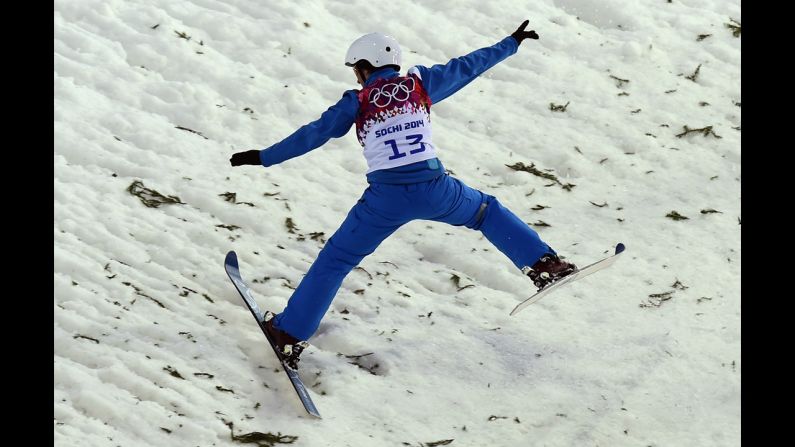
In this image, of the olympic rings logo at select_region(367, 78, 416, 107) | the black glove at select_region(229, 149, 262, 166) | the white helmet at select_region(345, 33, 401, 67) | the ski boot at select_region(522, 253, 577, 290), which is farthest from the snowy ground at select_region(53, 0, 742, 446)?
the white helmet at select_region(345, 33, 401, 67)

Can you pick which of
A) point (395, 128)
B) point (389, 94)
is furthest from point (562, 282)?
point (389, 94)

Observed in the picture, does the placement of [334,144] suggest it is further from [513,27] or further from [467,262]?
[513,27]

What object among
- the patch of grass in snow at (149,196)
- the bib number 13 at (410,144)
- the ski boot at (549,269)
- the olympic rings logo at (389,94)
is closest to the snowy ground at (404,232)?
the patch of grass in snow at (149,196)

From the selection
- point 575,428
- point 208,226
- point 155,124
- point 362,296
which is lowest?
point 575,428

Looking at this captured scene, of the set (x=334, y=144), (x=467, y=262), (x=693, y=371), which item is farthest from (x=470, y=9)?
(x=693, y=371)

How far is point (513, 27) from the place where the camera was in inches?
352

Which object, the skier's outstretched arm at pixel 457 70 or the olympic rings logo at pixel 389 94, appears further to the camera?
the skier's outstretched arm at pixel 457 70

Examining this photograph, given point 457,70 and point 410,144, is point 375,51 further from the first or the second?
point 410,144

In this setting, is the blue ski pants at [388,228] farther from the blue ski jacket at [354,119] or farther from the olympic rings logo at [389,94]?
the olympic rings logo at [389,94]

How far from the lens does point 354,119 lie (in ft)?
16.2

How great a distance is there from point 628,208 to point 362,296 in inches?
89.9

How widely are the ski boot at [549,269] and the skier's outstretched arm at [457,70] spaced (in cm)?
107

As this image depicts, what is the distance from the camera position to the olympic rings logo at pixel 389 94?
16.0 ft

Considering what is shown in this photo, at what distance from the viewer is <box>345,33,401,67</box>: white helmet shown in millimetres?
4992
